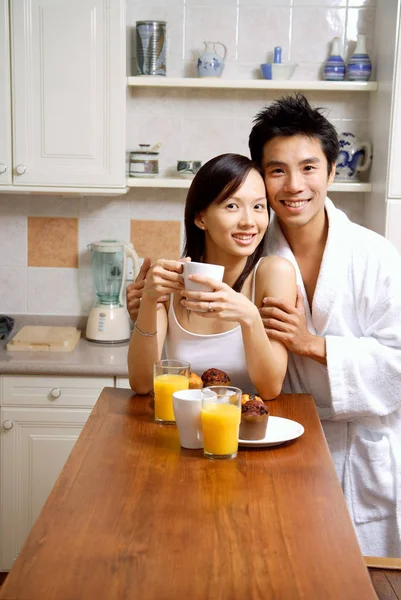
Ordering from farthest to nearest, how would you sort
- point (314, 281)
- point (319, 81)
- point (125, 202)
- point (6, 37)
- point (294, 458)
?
point (125, 202)
point (319, 81)
point (6, 37)
point (314, 281)
point (294, 458)

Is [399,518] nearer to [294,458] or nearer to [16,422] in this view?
[294,458]

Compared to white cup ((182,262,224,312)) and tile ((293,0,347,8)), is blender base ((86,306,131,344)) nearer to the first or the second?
tile ((293,0,347,8))

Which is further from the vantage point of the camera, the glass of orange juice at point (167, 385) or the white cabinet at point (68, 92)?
the white cabinet at point (68, 92)

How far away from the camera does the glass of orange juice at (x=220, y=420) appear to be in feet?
4.63

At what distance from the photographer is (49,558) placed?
107cm

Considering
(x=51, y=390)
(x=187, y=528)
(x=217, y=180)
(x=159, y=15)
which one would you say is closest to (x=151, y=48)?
(x=159, y=15)

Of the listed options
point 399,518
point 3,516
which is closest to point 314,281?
point 399,518

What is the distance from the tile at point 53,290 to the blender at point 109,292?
0.50 ft

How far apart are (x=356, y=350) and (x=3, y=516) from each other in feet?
5.52

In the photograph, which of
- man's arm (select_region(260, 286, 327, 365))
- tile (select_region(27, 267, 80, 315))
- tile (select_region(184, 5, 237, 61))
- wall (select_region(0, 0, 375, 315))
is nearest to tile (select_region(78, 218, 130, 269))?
wall (select_region(0, 0, 375, 315))

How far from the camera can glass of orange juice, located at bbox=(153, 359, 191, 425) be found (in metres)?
1.60

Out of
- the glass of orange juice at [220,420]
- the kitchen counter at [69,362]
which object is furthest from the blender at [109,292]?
the glass of orange juice at [220,420]

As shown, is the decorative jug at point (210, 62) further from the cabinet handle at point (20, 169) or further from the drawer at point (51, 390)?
the drawer at point (51, 390)

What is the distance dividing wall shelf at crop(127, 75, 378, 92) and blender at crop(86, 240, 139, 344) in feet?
2.16
